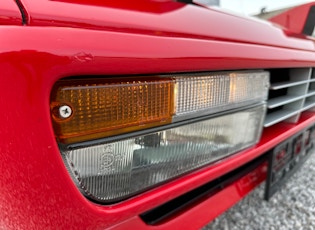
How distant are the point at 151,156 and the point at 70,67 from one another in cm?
37

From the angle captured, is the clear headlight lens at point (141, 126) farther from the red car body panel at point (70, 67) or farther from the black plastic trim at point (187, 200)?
the black plastic trim at point (187, 200)

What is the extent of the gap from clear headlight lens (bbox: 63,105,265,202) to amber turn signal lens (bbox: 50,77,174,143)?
4 centimetres

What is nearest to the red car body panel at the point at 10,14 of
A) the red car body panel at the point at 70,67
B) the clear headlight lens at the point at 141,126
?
the red car body panel at the point at 70,67

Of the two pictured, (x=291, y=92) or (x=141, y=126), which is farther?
(x=291, y=92)

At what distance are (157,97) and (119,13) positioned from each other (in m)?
0.25

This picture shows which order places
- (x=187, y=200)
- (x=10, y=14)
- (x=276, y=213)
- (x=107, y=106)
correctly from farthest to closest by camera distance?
1. (x=276, y=213)
2. (x=187, y=200)
3. (x=107, y=106)
4. (x=10, y=14)

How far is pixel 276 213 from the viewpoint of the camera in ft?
6.47

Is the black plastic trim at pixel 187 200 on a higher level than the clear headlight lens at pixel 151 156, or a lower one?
lower

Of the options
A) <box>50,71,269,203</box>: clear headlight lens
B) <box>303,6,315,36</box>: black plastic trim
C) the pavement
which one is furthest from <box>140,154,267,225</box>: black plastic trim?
<box>303,6,315,36</box>: black plastic trim

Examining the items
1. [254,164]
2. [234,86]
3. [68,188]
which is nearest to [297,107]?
[254,164]

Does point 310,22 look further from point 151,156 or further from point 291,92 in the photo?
point 151,156

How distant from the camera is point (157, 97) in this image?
2.63ft

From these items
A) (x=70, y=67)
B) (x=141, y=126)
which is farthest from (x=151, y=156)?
(x=70, y=67)

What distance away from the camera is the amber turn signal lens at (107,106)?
2.14 ft
